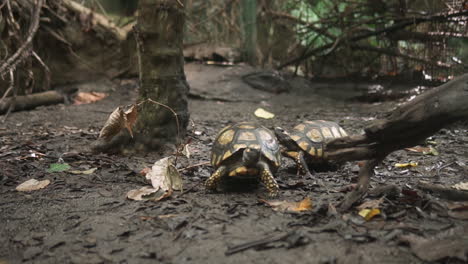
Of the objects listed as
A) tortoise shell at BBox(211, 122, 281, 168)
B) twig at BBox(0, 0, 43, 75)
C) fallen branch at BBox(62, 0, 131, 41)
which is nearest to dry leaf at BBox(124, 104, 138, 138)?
tortoise shell at BBox(211, 122, 281, 168)

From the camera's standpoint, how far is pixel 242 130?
10.0 feet

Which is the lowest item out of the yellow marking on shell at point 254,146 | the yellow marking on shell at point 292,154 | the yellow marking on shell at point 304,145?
the yellow marking on shell at point 292,154

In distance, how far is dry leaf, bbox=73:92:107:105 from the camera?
7.15 meters

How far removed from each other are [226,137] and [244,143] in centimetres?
20

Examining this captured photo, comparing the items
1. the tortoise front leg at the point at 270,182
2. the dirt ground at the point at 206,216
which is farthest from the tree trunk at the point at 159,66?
the tortoise front leg at the point at 270,182

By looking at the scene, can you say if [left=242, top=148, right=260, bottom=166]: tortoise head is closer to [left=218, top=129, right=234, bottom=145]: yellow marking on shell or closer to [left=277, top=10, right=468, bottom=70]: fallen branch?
[left=218, top=129, right=234, bottom=145]: yellow marking on shell

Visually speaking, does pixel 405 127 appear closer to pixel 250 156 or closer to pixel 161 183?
pixel 250 156

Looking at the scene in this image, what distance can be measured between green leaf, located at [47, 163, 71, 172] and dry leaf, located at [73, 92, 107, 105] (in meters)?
3.77

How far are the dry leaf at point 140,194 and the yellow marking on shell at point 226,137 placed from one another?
2.08 feet

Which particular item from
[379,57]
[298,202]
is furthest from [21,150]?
[379,57]

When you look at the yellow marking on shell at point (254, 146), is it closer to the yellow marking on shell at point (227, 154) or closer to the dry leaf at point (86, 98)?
the yellow marking on shell at point (227, 154)

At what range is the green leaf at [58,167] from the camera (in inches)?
136

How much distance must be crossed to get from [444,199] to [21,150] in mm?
3908

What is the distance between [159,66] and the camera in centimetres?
391
